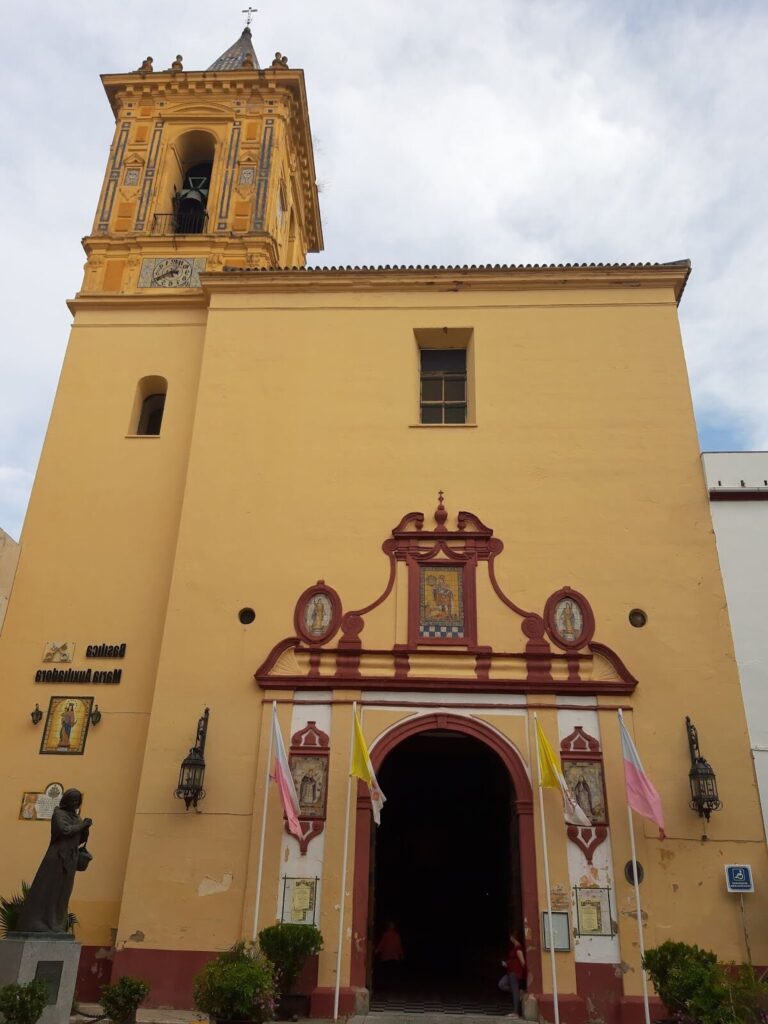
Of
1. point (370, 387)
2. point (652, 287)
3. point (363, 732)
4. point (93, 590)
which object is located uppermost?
point (652, 287)

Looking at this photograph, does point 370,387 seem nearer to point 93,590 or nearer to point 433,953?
point 93,590

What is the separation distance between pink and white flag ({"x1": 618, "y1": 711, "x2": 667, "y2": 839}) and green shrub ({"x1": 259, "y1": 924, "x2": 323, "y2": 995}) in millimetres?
4107

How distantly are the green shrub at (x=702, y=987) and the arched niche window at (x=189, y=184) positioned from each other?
14313 mm

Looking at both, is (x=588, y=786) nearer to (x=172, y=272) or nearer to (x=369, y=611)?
(x=369, y=611)

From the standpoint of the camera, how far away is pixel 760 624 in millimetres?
12172

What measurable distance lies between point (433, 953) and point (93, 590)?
907cm

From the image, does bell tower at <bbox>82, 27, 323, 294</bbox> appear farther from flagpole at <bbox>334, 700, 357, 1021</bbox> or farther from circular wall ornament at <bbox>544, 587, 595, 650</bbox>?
flagpole at <bbox>334, 700, 357, 1021</bbox>

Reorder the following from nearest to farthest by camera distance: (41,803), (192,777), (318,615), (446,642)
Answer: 1. (192,777)
2. (41,803)
3. (446,642)
4. (318,615)

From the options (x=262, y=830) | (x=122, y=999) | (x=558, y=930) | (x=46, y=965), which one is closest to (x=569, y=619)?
(x=558, y=930)

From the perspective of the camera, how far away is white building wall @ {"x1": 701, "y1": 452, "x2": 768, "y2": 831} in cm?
1166

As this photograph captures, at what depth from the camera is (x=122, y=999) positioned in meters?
8.72

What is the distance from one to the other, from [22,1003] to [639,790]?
6.97 metres

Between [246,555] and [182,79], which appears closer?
[246,555]

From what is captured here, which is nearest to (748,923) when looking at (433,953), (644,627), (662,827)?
(662,827)
